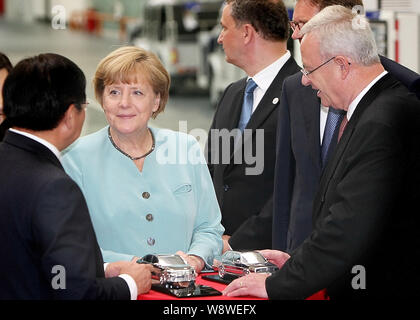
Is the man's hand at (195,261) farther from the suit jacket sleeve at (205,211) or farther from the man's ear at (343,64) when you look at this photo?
the man's ear at (343,64)

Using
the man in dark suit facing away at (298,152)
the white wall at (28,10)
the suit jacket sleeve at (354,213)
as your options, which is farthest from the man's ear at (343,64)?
the white wall at (28,10)

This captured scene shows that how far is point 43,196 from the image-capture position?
2.38 m

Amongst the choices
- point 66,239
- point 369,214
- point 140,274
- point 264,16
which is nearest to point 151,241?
point 140,274

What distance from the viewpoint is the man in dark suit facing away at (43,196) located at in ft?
7.80

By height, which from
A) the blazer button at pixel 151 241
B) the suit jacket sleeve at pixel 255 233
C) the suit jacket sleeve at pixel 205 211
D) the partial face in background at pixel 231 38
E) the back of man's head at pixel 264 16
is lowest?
the suit jacket sleeve at pixel 255 233

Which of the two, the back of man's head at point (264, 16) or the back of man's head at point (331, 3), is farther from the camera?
the back of man's head at point (264, 16)

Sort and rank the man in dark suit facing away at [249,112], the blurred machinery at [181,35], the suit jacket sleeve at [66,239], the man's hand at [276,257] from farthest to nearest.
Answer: the blurred machinery at [181,35], the man in dark suit facing away at [249,112], the man's hand at [276,257], the suit jacket sleeve at [66,239]

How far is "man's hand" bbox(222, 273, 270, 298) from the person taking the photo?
2.79 m

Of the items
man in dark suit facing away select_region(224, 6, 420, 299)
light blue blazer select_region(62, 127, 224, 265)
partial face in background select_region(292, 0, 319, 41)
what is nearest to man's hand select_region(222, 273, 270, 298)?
man in dark suit facing away select_region(224, 6, 420, 299)

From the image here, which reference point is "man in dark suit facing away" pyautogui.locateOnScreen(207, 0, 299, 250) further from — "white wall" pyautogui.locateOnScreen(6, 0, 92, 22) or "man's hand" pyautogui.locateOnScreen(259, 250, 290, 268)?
"white wall" pyautogui.locateOnScreen(6, 0, 92, 22)

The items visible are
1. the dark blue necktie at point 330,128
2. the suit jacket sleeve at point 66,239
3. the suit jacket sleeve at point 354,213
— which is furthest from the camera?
the dark blue necktie at point 330,128

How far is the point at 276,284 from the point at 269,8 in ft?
7.20

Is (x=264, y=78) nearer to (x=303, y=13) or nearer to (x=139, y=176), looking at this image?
(x=303, y=13)

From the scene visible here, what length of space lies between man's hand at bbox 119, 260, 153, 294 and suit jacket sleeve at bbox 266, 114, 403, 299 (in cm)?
50
